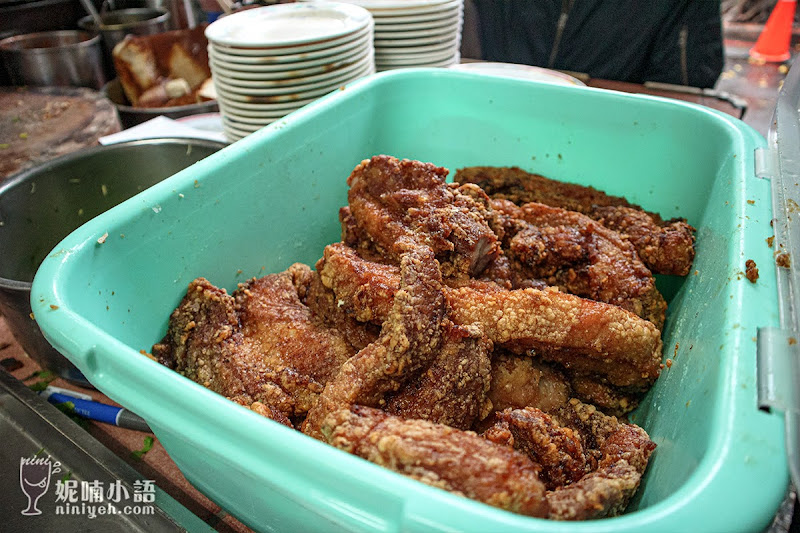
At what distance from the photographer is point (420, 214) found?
4.24 ft

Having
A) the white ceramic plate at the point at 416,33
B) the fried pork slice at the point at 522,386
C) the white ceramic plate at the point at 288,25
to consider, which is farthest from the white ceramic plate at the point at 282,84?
the fried pork slice at the point at 522,386

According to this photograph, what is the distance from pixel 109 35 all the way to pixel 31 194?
258cm

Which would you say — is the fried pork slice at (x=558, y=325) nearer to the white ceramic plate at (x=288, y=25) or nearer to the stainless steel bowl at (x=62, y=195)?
the stainless steel bowl at (x=62, y=195)

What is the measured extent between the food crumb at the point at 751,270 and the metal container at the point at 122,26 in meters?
3.96

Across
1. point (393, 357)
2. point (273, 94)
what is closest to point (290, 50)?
point (273, 94)

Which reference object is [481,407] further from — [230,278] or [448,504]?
[230,278]

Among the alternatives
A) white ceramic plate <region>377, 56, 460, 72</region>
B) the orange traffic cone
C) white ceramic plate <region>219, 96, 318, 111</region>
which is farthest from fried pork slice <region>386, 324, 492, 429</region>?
the orange traffic cone

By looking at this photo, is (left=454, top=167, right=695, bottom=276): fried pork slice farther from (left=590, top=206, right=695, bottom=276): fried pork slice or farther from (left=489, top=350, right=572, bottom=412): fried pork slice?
(left=489, top=350, right=572, bottom=412): fried pork slice

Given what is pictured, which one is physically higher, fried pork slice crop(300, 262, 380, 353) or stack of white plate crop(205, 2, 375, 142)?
stack of white plate crop(205, 2, 375, 142)

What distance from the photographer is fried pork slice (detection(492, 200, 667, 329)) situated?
1.29 meters

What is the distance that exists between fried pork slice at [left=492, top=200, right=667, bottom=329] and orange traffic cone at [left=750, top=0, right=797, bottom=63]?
5468mm

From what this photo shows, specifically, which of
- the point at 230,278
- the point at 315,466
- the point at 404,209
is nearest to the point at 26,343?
the point at 230,278

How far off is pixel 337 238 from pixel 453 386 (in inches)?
33.5

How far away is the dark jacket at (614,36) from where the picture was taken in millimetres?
3975
